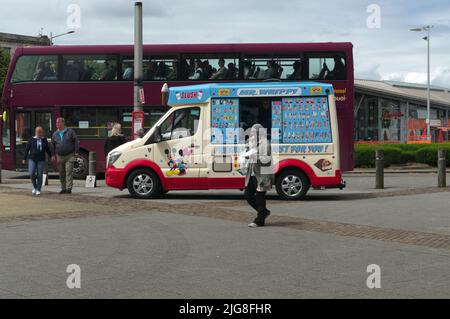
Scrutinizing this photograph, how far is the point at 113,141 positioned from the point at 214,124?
496 centimetres

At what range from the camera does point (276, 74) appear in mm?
21391

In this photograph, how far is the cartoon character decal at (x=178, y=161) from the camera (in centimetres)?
1554

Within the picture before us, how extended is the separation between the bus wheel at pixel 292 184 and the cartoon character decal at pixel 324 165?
0.40 meters

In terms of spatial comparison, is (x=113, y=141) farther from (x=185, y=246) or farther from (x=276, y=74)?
(x=185, y=246)

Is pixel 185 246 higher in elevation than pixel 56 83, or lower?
lower

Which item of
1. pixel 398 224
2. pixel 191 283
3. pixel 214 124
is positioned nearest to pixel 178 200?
pixel 214 124

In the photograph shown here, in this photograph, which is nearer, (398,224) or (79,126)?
(398,224)

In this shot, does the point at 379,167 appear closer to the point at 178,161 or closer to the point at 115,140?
the point at 178,161

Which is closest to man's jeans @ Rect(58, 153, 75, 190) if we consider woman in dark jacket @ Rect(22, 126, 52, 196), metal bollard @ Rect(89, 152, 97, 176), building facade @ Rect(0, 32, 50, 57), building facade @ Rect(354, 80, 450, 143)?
woman in dark jacket @ Rect(22, 126, 52, 196)

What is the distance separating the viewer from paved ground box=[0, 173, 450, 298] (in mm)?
6426

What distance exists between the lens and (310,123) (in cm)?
1530

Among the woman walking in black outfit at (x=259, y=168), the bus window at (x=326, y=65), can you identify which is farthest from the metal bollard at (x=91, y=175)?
the woman walking in black outfit at (x=259, y=168)
